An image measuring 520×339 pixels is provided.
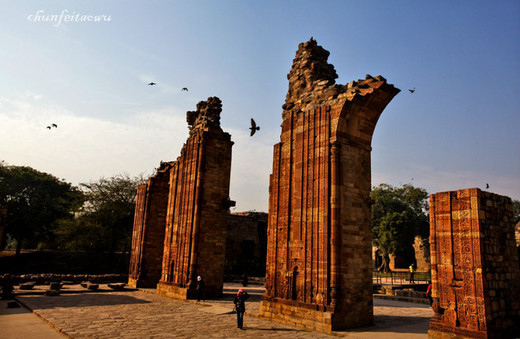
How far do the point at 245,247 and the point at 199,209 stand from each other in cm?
1419

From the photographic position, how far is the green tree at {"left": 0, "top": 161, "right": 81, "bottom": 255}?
31.9 m

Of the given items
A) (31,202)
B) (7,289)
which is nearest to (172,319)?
(7,289)

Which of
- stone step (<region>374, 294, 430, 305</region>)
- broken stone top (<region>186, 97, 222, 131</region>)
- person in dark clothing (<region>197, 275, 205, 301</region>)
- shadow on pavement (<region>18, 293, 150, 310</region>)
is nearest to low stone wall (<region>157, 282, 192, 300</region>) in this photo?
person in dark clothing (<region>197, 275, 205, 301</region>)

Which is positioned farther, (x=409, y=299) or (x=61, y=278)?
(x=61, y=278)

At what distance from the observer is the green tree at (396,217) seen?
36500 mm

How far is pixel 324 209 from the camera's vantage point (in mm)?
9344

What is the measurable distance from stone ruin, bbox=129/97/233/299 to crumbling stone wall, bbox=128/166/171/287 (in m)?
2.85

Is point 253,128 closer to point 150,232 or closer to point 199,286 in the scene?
point 199,286

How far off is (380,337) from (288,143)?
585 cm

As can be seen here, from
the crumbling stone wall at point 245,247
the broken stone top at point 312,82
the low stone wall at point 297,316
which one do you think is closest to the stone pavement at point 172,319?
the low stone wall at point 297,316

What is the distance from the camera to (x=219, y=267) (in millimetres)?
14805

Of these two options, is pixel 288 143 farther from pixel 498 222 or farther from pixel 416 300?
pixel 416 300

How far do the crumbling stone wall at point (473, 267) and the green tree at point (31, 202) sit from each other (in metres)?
29.2

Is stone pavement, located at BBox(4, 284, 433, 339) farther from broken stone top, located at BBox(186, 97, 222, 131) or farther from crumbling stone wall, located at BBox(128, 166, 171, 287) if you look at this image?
broken stone top, located at BBox(186, 97, 222, 131)
